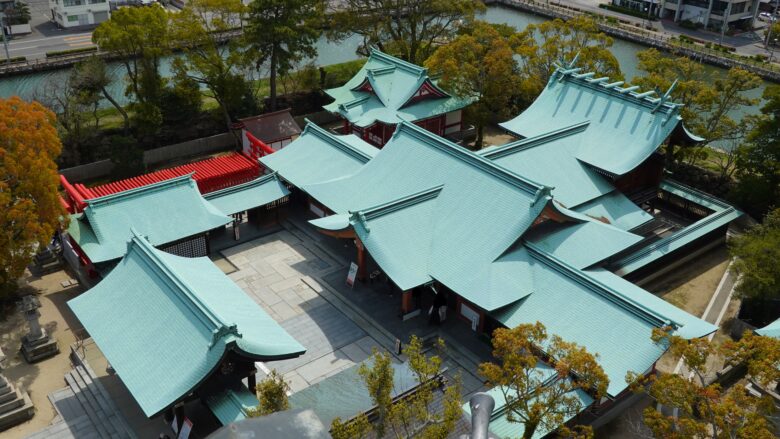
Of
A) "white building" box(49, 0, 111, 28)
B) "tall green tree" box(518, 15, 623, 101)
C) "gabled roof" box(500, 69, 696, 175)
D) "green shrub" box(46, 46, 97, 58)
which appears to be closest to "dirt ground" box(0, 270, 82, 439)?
"gabled roof" box(500, 69, 696, 175)

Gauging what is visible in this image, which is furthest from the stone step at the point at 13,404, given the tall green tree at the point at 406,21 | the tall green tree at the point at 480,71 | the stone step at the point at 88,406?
the tall green tree at the point at 406,21

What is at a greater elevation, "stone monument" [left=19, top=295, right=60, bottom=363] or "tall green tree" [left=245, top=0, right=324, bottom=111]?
"tall green tree" [left=245, top=0, right=324, bottom=111]

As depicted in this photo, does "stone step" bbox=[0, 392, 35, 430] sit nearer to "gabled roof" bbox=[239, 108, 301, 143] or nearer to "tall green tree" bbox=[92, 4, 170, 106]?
"gabled roof" bbox=[239, 108, 301, 143]

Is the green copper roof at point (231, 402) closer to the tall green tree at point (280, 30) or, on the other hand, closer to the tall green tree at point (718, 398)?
the tall green tree at point (718, 398)

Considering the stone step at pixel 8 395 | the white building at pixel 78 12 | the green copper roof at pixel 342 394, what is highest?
the white building at pixel 78 12

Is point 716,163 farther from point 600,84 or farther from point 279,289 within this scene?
point 279,289

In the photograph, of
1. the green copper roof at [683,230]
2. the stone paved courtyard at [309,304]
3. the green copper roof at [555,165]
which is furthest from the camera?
the green copper roof at [555,165]
